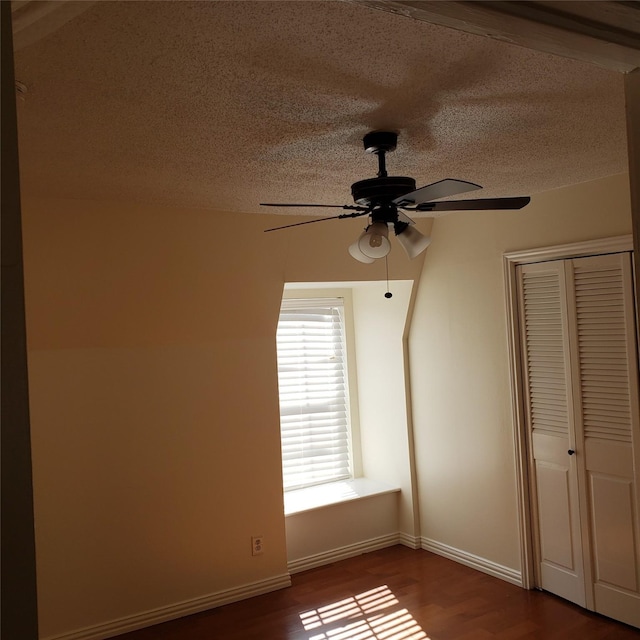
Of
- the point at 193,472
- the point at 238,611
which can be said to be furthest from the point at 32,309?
the point at 238,611

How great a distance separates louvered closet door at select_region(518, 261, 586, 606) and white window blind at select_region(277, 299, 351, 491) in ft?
6.01

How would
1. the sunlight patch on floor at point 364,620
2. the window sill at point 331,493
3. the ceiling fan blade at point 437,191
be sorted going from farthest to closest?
the window sill at point 331,493 → the sunlight patch on floor at point 364,620 → the ceiling fan blade at point 437,191

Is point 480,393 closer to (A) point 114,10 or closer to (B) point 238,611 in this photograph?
(B) point 238,611

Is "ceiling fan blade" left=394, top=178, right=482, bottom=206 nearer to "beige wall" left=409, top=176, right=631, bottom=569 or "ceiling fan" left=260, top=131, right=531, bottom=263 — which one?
"ceiling fan" left=260, top=131, right=531, bottom=263

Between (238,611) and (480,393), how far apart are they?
85.8 inches

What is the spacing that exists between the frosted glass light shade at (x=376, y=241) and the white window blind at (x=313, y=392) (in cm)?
272

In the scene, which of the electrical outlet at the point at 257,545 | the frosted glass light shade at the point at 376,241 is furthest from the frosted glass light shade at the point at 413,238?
the electrical outlet at the point at 257,545

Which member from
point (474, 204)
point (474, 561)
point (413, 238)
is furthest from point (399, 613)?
point (474, 204)

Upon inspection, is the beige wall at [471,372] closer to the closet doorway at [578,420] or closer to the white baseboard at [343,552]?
the closet doorway at [578,420]

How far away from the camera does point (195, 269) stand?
13.3ft

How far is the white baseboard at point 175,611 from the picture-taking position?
3801mm

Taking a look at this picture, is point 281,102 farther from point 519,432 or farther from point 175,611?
point 175,611

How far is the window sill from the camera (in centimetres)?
486

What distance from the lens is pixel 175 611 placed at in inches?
160
